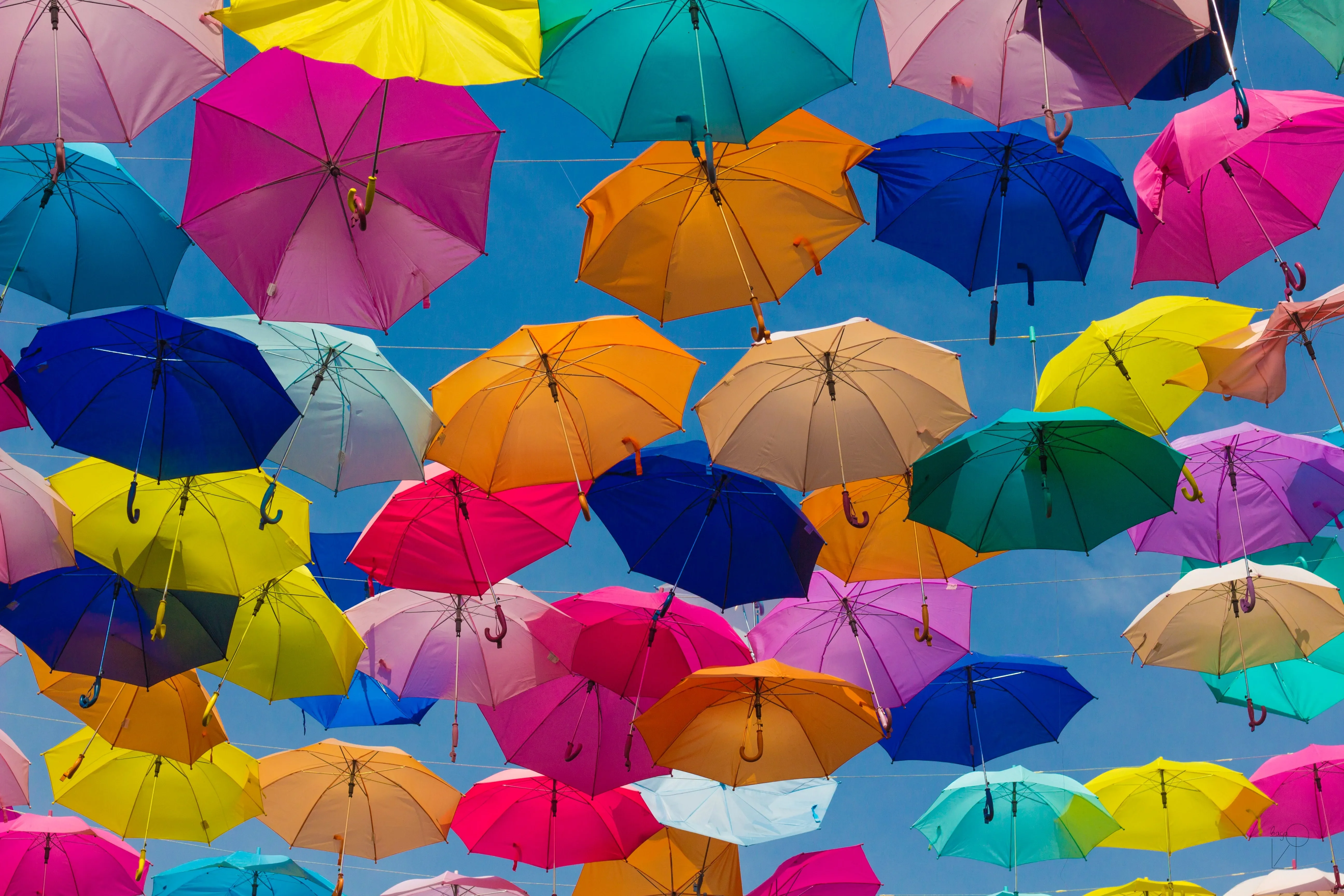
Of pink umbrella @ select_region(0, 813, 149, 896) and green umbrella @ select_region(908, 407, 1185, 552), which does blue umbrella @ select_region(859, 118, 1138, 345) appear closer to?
green umbrella @ select_region(908, 407, 1185, 552)

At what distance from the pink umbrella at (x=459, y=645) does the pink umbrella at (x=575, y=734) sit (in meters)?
0.37

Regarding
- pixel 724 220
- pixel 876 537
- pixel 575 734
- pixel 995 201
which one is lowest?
pixel 575 734

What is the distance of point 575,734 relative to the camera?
456 inches

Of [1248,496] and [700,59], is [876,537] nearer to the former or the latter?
[1248,496]

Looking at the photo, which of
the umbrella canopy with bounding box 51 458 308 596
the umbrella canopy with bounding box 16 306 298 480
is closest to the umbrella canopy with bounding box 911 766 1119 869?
the umbrella canopy with bounding box 51 458 308 596

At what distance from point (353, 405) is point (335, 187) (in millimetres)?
2137

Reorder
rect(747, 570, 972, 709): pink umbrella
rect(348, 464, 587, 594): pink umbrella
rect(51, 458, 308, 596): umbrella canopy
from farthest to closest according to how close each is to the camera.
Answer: rect(747, 570, 972, 709): pink umbrella
rect(348, 464, 587, 594): pink umbrella
rect(51, 458, 308, 596): umbrella canopy

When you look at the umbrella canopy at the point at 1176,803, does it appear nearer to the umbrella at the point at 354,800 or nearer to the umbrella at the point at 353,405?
the umbrella at the point at 354,800

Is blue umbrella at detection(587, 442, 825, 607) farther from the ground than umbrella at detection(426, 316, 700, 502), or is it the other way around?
Result: umbrella at detection(426, 316, 700, 502)

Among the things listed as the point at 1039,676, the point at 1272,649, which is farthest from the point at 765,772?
the point at 1272,649

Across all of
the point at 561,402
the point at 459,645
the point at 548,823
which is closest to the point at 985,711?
the point at 548,823

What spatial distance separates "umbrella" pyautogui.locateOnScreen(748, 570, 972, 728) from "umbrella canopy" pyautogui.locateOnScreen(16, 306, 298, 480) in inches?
213

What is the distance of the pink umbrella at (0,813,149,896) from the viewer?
11.6 m

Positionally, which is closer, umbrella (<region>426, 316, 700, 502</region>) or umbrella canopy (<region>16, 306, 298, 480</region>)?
umbrella canopy (<region>16, 306, 298, 480</region>)
